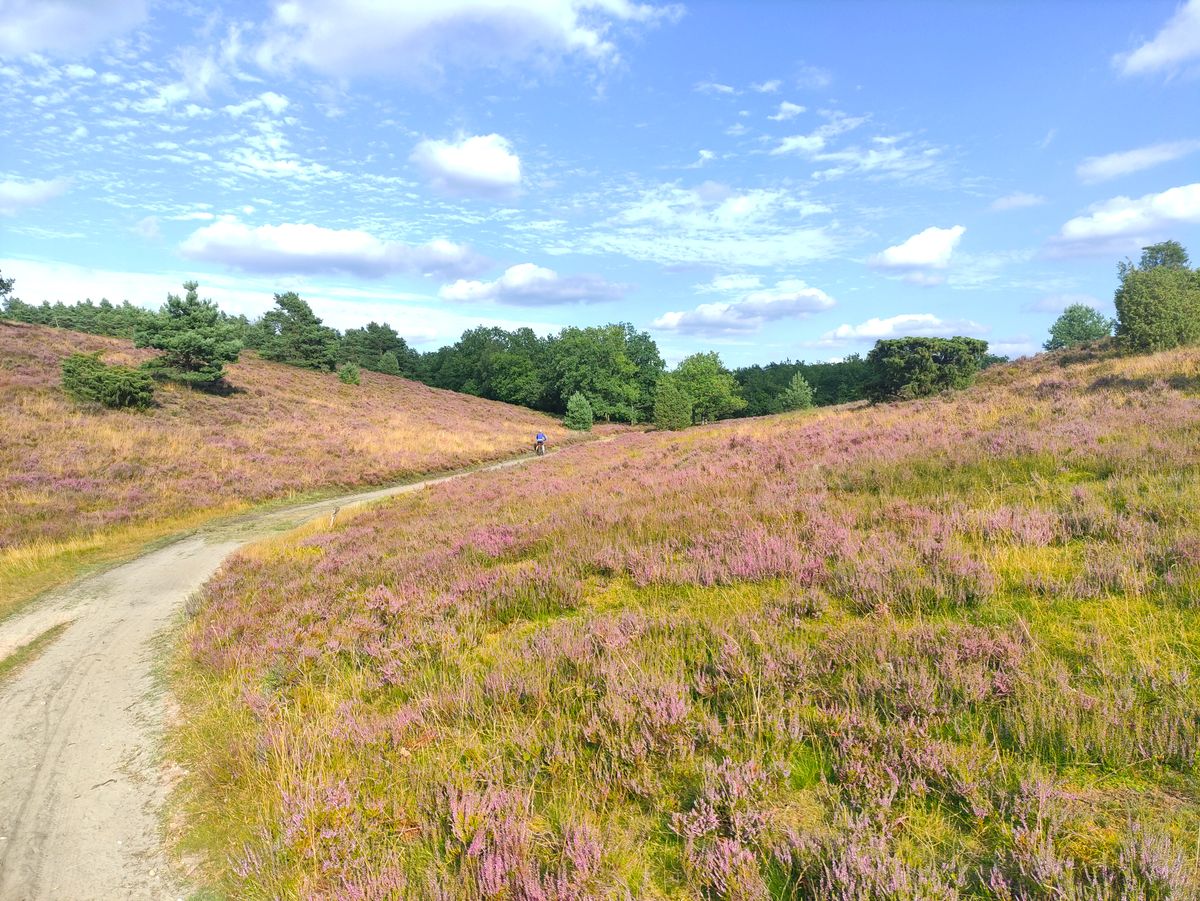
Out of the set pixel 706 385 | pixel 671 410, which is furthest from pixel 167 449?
pixel 706 385

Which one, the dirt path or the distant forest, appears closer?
the dirt path

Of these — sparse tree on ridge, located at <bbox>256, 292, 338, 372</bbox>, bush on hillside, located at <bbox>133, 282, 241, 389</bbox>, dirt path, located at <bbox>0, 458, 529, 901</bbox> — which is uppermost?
sparse tree on ridge, located at <bbox>256, 292, 338, 372</bbox>

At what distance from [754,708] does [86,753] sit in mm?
6510

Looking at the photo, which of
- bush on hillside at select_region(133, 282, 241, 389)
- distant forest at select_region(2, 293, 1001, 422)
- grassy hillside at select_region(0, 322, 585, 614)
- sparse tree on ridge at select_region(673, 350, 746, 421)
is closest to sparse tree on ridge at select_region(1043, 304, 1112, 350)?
distant forest at select_region(2, 293, 1001, 422)

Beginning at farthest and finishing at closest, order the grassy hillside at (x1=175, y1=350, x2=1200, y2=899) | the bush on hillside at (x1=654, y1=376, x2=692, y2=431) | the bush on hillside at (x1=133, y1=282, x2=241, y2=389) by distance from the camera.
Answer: the bush on hillside at (x1=654, y1=376, x2=692, y2=431), the bush on hillside at (x1=133, y1=282, x2=241, y2=389), the grassy hillside at (x1=175, y1=350, x2=1200, y2=899)

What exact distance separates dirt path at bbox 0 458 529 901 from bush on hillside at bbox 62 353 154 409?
19892 mm

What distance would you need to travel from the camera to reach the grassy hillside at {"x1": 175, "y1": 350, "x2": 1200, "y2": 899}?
2631 mm

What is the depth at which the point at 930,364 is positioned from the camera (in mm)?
27734

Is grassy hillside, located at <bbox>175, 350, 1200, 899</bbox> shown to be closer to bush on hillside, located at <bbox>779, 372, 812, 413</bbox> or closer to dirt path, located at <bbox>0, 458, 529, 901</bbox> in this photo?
dirt path, located at <bbox>0, 458, 529, 901</bbox>

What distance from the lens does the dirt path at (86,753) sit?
385 cm

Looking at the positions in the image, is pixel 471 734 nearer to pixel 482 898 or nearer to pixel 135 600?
pixel 482 898

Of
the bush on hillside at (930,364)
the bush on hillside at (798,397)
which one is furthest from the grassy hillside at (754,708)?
the bush on hillside at (798,397)

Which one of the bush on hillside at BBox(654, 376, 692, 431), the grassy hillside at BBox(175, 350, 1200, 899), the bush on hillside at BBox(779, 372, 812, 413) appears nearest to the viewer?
the grassy hillside at BBox(175, 350, 1200, 899)

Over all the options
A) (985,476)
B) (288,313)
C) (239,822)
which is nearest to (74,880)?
(239,822)
